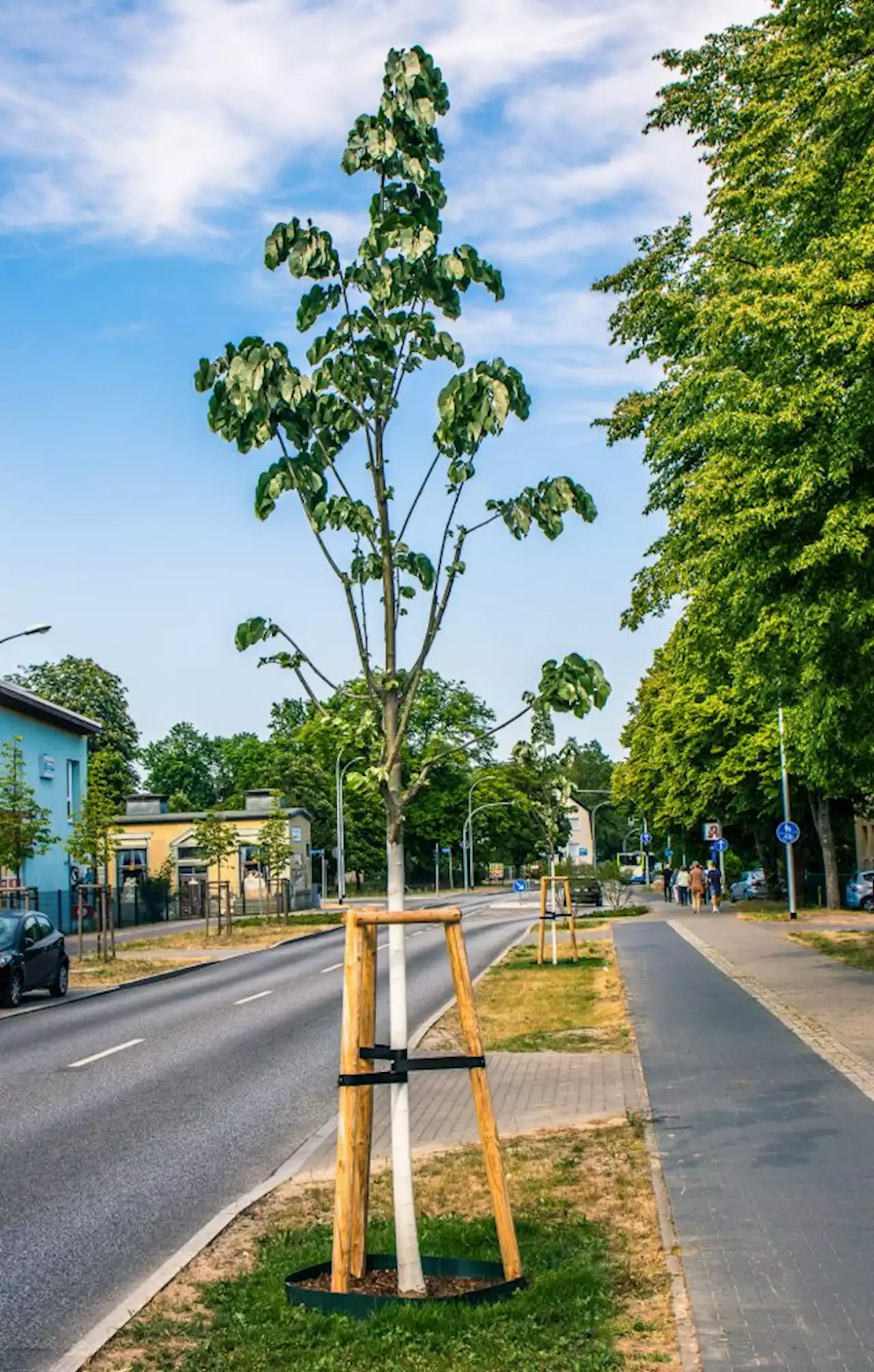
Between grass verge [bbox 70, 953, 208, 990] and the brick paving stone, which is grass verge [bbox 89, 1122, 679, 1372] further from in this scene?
grass verge [bbox 70, 953, 208, 990]

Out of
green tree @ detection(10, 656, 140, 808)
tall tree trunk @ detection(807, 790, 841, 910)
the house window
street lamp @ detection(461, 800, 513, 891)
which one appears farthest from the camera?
street lamp @ detection(461, 800, 513, 891)

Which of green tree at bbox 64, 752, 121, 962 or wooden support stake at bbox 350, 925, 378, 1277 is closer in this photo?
wooden support stake at bbox 350, 925, 378, 1277

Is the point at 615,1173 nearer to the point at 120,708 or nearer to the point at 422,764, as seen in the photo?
the point at 422,764

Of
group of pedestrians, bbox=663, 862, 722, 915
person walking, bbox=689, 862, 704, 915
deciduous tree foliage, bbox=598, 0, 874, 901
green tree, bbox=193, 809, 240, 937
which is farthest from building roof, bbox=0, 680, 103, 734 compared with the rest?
deciduous tree foliage, bbox=598, 0, 874, 901

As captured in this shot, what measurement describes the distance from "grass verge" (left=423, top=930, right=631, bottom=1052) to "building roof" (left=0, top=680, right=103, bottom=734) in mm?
23070

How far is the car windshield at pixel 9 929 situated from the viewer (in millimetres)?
22953

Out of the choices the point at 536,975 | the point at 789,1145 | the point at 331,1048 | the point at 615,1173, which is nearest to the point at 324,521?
the point at 615,1173

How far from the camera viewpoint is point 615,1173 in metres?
8.57

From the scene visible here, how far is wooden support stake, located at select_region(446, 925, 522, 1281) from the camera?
616cm

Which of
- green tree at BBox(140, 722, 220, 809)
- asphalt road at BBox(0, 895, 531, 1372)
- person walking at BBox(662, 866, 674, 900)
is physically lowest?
asphalt road at BBox(0, 895, 531, 1372)

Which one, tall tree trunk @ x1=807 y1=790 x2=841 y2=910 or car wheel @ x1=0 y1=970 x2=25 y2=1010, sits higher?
tall tree trunk @ x1=807 y1=790 x2=841 y2=910

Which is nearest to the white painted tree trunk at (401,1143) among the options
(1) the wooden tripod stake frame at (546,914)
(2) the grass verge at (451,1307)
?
(2) the grass verge at (451,1307)

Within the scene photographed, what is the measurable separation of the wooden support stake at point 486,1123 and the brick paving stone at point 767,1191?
0.75 metres

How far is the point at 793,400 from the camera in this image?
53.4 ft
